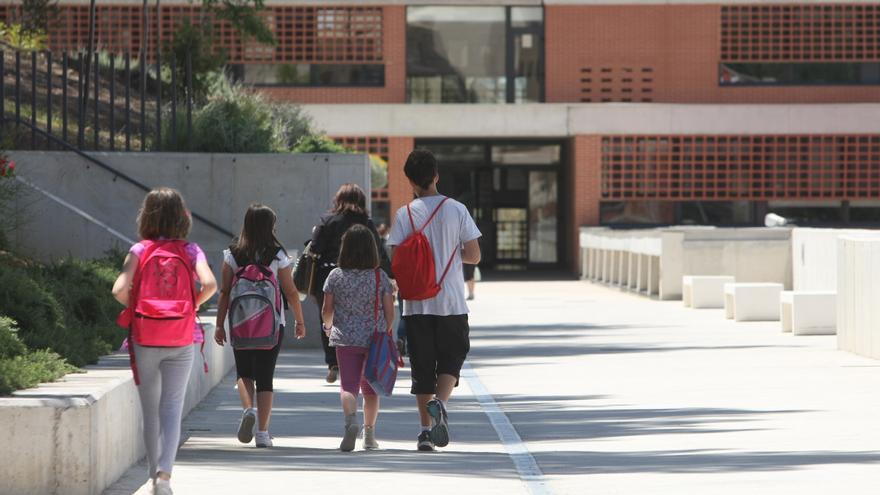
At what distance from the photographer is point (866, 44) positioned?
5662 centimetres

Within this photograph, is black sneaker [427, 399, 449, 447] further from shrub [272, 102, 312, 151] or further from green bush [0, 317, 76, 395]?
shrub [272, 102, 312, 151]

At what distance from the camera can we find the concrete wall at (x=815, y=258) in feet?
106

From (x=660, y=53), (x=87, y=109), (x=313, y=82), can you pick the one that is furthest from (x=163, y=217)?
(x=660, y=53)

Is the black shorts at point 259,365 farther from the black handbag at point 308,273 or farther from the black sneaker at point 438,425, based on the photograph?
the black handbag at point 308,273

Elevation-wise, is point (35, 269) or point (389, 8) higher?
point (389, 8)

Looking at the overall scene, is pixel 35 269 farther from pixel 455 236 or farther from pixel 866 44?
pixel 866 44

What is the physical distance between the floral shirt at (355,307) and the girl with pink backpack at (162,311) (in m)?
2.62

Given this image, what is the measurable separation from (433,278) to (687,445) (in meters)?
2.06

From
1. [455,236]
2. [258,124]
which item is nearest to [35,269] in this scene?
[455,236]

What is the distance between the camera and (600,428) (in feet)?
45.2

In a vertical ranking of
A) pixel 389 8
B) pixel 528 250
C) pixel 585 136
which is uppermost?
pixel 389 8

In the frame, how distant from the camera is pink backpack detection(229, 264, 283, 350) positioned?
1248cm

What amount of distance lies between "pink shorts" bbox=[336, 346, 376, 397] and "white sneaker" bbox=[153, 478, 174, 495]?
298 cm

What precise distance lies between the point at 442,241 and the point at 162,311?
3.01 meters
